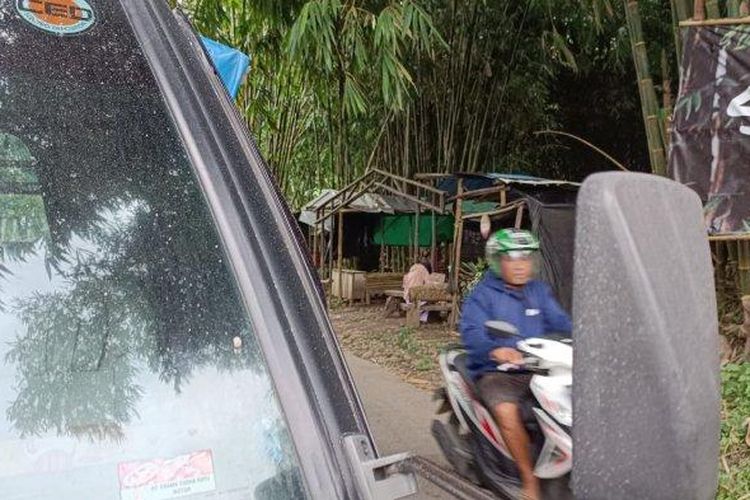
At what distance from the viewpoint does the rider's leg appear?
3.22m

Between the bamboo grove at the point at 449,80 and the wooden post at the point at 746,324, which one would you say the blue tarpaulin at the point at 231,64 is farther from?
the wooden post at the point at 746,324

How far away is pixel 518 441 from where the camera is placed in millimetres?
3229

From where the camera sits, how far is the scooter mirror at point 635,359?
2.41 feet

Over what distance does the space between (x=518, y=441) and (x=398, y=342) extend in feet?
17.9

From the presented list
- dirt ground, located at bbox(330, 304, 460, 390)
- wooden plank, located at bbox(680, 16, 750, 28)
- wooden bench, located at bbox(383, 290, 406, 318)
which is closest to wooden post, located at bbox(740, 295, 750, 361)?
wooden plank, located at bbox(680, 16, 750, 28)

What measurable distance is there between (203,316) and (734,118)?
419 centimetres

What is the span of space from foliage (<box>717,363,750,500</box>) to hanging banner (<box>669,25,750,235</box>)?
1.01 metres

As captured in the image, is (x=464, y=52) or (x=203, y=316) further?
(x=464, y=52)

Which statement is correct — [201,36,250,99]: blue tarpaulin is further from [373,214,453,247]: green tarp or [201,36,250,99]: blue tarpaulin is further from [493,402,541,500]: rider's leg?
[373,214,453,247]: green tarp

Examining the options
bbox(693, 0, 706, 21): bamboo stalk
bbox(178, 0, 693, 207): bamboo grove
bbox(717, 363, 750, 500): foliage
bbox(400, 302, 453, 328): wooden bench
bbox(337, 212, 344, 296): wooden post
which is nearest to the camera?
bbox(717, 363, 750, 500): foliage

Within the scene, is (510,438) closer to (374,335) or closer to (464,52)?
(374,335)

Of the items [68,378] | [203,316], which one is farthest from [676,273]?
[68,378]

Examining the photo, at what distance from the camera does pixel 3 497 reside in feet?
2.98

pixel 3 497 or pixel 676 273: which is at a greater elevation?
pixel 676 273
